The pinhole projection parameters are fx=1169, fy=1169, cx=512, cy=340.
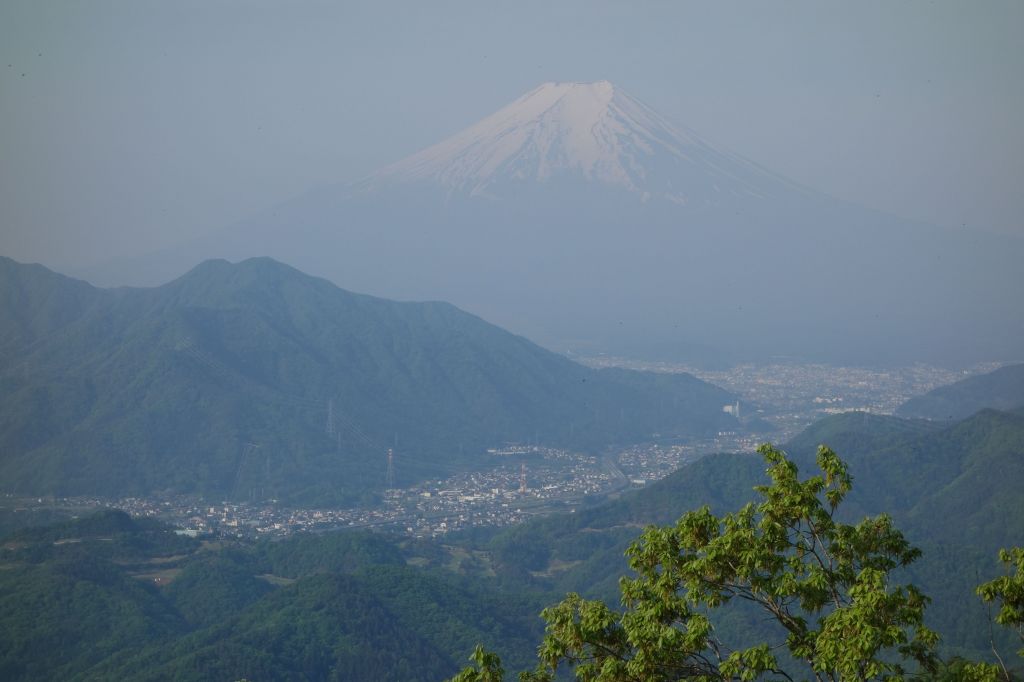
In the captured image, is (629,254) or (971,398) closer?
(971,398)

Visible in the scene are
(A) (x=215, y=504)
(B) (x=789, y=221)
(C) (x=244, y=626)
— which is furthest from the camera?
(B) (x=789, y=221)

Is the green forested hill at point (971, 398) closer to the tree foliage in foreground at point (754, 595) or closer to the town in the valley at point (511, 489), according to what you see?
the town in the valley at point (511, 489)

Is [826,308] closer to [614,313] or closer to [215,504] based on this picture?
[614,313]

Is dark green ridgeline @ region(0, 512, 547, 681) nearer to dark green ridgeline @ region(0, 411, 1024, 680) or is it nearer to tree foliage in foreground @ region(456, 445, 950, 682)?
dark green ridgeline @ region(0, 411, 1024, 680)

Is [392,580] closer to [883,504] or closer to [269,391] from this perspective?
[883,504]

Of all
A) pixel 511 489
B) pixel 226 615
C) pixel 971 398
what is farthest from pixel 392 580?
pixel 971 398

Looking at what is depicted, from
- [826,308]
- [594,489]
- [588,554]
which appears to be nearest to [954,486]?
[588,554]
